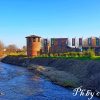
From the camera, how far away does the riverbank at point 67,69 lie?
3019 centimetres

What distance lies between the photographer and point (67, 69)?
48.7 metres

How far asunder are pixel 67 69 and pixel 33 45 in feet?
97.6

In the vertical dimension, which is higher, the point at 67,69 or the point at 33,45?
the point at 33,45

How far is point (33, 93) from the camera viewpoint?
27469mm

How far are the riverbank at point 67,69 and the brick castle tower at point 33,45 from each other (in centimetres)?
245

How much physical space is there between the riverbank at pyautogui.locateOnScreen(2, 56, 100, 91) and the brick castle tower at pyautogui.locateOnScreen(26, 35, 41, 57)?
2.45 meters

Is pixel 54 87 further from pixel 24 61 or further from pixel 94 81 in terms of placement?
pixel 24 61

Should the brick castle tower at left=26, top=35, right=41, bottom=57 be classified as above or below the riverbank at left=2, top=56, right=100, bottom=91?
above

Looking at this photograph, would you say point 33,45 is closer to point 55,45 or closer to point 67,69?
point 55,45

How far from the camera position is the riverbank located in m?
30.2

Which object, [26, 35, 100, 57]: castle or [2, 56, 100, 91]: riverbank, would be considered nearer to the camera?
[2, 56, 100, 91]: riverbank

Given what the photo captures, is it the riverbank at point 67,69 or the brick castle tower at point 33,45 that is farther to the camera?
the brick castle tower at point 33,45

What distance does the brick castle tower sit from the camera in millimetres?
77062

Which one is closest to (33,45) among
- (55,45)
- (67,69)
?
(55,45)
